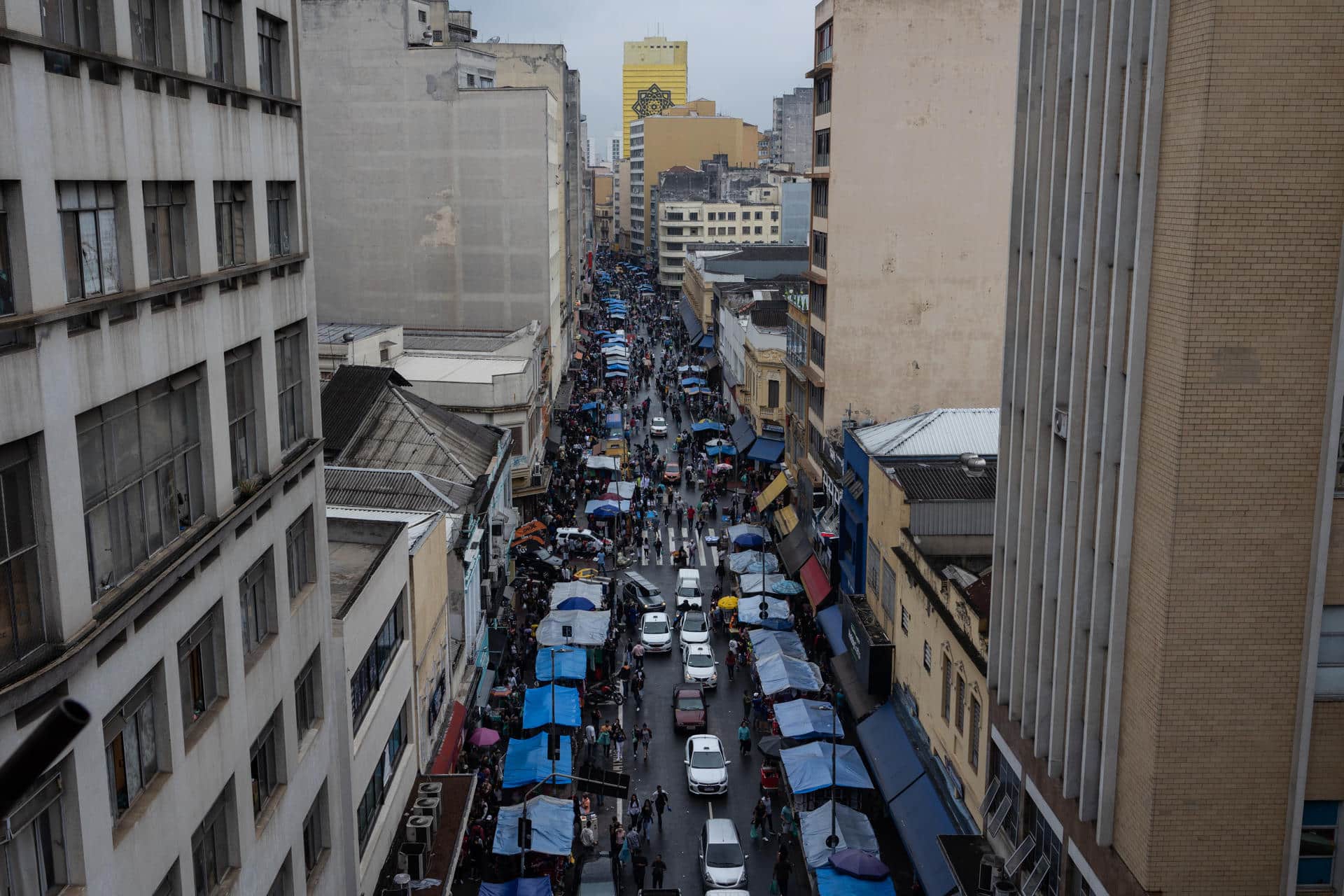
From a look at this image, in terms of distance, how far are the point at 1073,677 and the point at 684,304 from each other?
11134cm

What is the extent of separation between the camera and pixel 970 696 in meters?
26.3

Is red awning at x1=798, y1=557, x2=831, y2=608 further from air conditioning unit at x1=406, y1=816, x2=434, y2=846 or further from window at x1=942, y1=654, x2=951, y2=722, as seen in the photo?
air conditioning unit at x1=406, y1=816, x2=434, y2=846

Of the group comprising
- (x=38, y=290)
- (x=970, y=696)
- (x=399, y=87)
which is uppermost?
(x=399, y=87)

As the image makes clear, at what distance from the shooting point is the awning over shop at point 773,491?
190 ft

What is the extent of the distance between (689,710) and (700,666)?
3417 millimetres

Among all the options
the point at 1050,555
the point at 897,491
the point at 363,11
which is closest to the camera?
the point at 1050,555

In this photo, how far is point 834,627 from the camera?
4172 centimetres

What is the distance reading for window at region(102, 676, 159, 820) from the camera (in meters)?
12.6

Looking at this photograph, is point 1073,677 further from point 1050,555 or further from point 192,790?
point 192,790

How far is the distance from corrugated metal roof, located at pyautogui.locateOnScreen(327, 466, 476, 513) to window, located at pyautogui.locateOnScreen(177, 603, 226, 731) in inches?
798

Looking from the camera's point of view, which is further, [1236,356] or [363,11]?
[363,11]

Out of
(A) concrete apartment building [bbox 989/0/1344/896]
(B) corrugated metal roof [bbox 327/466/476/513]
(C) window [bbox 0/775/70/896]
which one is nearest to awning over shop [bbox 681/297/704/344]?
(B) corrugated metal roof [bbox 327/466/476/513]

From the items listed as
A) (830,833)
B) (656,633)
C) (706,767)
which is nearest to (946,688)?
(830,833)

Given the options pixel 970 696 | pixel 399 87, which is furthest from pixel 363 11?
pixel 970 696
